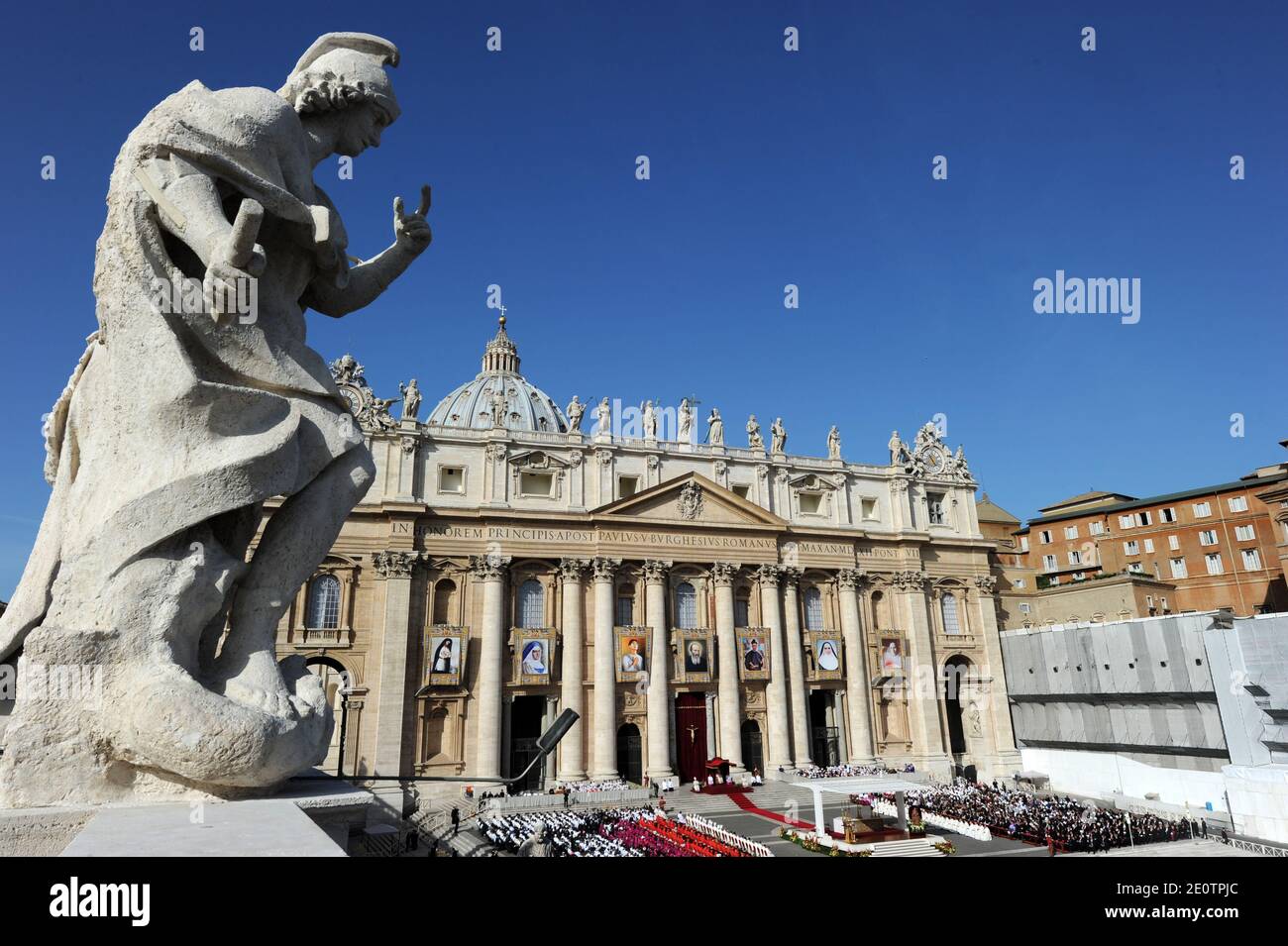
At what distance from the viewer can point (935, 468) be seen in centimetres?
4569

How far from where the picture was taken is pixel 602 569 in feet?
117

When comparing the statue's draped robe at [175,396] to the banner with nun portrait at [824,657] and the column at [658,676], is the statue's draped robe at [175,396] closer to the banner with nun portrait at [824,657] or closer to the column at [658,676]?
the column at [658,676]

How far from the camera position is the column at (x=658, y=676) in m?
→ 33.5

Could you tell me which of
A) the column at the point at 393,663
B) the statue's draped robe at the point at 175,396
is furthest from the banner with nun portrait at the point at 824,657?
the statue's draped robe at the point at 175,396

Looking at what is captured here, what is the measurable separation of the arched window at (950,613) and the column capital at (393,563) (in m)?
28.3

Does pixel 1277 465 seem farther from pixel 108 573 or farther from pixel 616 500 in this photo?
pixel 108 573

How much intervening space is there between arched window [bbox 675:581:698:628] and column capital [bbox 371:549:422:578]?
12619mm

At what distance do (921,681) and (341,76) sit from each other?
4013 centimetres

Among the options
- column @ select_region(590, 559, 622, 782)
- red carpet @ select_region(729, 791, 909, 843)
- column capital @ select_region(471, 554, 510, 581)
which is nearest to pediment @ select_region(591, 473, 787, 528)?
column @ select_region(590, 559, 622, 782)

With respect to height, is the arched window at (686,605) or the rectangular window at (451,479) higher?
the rectangular window at (451,479)

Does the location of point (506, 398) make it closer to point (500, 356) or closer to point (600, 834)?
point (500, 356)
